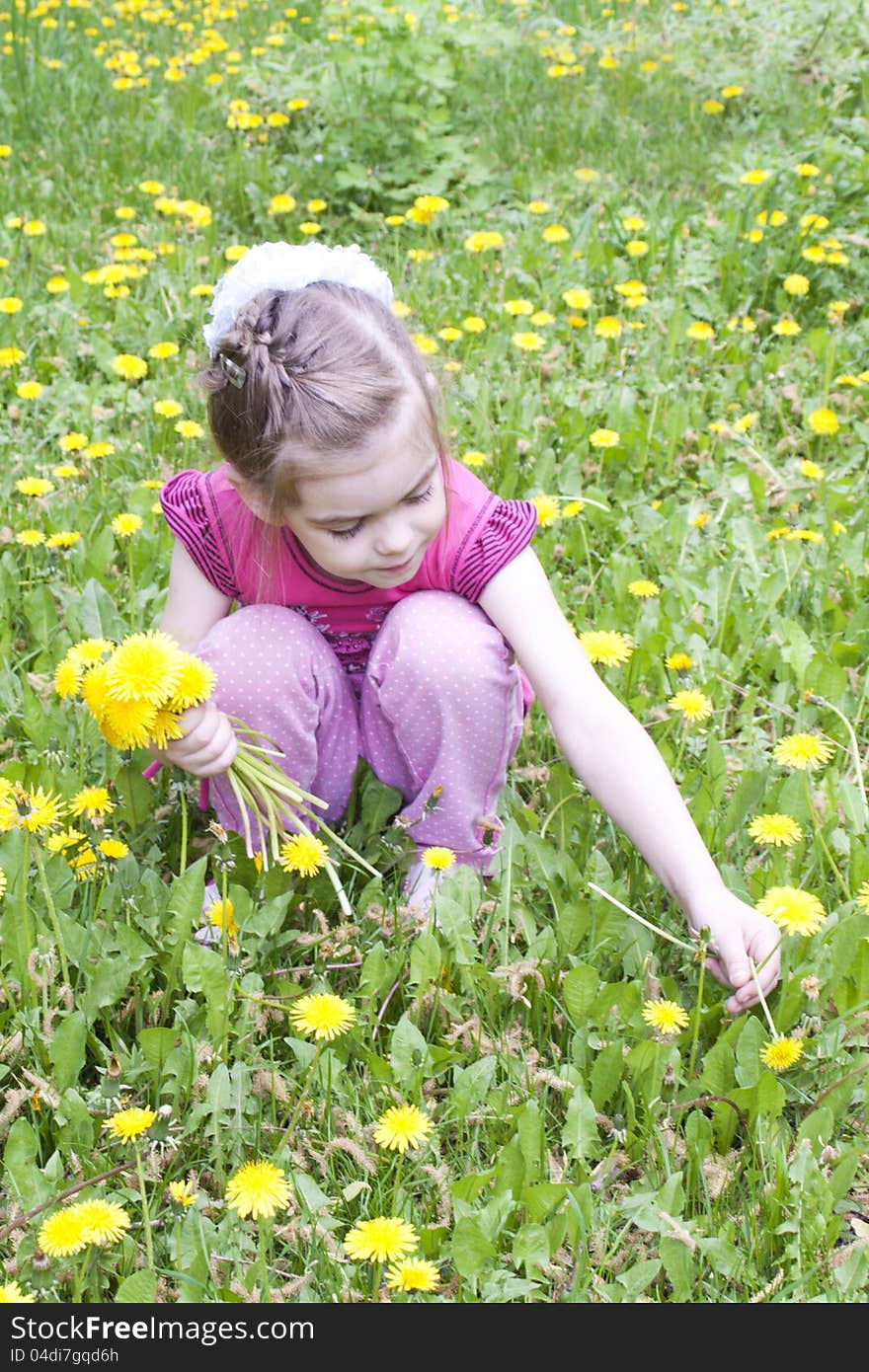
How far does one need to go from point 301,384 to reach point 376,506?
0.16 meters

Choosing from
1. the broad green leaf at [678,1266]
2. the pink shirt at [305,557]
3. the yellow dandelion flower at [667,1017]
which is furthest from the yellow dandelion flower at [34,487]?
the broad green leaf at [678,1266]

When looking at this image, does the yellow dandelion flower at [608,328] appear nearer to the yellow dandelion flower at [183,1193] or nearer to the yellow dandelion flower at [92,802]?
the yellow dandelion flower at [92,802]

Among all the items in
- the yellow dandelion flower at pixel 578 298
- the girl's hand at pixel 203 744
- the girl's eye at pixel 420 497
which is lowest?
the yellow dandelion flower at pixel 578 298

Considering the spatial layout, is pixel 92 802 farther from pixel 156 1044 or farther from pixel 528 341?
pixel 528 341

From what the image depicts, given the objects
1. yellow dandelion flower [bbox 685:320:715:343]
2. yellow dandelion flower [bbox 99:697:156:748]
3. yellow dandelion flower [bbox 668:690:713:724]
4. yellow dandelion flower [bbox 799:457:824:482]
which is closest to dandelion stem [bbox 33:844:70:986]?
yellow dandelion flower [bbox 99:697:156:748]

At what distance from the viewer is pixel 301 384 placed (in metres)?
1.62

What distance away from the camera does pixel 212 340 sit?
1.75m

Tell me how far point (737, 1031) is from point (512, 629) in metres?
0.58

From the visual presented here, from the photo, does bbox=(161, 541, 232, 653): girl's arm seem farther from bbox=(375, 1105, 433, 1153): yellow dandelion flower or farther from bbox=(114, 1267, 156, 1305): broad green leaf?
bbox=(114, 1267, 156, 1305): broad green leaf

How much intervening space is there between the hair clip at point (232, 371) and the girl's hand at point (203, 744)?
372mm

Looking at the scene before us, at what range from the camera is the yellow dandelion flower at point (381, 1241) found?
4.31 ft

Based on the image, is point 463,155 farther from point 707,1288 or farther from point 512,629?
point 707,1288

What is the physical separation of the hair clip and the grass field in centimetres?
53
